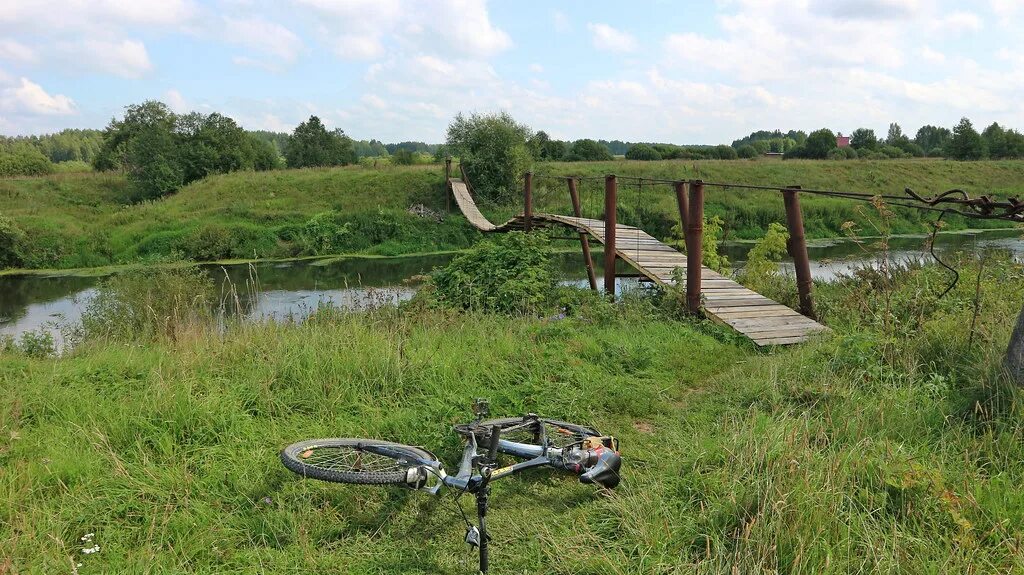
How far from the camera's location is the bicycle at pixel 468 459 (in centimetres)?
276

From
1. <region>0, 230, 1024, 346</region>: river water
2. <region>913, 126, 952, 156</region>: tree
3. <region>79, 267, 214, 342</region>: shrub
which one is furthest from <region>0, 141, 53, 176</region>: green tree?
<region>913, 126, 952, 156</region>: tree

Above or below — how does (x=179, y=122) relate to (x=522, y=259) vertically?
above

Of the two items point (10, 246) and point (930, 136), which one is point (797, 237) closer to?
point (10, 246)

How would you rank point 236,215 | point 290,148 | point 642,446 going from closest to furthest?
1. point 642,446
2. point 236,215
3. point 290,148

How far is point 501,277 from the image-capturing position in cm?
895

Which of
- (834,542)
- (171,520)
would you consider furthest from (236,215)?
(834,542)

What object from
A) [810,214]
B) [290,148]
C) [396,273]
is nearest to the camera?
[396,273]

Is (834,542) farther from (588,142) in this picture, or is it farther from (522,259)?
(588,142)

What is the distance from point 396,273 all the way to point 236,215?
8.57 meters

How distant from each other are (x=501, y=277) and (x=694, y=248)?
3.17 m

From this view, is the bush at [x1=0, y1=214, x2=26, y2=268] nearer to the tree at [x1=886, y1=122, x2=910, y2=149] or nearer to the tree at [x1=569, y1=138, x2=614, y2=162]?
the tree at [x1=569, y1=138, x2=614, y2=162]

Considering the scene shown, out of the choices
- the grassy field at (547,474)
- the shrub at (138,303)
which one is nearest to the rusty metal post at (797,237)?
the grassy field at (547,474)

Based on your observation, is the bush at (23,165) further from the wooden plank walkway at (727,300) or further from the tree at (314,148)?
the wooden plank walkway at (727,300)

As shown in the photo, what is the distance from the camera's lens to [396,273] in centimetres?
1833
